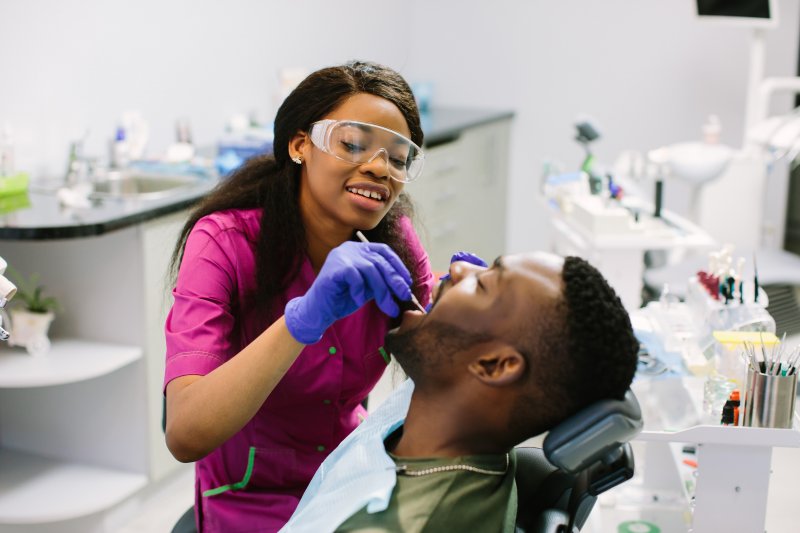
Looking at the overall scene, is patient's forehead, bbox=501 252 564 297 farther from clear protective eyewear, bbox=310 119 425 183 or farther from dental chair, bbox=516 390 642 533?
clear protective eyewear, bbox=310 119 425 183

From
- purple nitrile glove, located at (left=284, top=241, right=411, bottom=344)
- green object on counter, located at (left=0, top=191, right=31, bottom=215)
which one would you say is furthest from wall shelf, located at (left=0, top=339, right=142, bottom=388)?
purple nitrile glove, located at (left=284, top=241, right=411, bottom=344)

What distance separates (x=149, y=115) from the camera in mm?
3367

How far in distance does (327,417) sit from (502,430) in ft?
1.71

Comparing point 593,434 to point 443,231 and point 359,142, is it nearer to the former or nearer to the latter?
point 359,142

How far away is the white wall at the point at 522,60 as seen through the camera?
147 inches

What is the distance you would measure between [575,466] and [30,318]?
72.4 inches

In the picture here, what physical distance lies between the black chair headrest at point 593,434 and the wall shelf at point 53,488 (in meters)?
1.74

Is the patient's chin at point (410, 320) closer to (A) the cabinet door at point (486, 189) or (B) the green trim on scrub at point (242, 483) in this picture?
(B) the green trim on scrub at point (242, 483)

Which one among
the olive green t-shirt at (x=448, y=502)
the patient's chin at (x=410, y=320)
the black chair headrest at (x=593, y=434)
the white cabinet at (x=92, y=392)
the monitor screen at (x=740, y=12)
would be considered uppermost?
the monitor screen at (x=740, y=12)

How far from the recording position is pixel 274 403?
67.1 inches

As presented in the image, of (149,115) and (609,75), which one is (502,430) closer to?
(149,115)

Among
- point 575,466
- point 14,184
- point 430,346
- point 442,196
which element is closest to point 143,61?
point 14,184

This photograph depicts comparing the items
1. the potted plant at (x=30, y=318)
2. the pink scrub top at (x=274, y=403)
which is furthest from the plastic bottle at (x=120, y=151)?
the pink scrub top at (x=274, y=403)

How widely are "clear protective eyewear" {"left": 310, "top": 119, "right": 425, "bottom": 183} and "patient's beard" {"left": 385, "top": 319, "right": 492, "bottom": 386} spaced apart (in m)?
0.38
